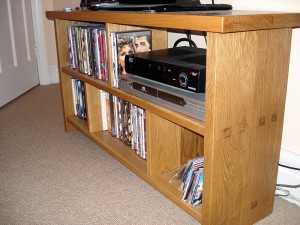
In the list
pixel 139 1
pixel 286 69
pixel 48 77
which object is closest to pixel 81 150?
pixel 139 1

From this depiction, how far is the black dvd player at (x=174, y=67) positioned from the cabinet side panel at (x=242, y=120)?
0.09 metres

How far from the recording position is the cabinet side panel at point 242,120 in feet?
2.50

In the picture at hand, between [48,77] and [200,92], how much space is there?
2225 mm

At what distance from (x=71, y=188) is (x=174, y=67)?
64cm

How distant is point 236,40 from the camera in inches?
29.5

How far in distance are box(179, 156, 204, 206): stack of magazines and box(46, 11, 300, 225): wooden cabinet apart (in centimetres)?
2

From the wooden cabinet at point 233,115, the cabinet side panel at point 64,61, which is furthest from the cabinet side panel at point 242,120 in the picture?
the cabinet side panel at point 64,61

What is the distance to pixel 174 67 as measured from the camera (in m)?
0.91

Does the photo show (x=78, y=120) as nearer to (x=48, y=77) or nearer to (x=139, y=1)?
(x=139, y=1)

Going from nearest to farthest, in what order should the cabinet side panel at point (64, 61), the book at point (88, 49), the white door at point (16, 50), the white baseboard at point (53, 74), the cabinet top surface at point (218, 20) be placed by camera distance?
1. the cabinet top surface at point (218, 20)
2. the book at point (88, 49)
3. the cabinet side panel at point (64, 61)
4. the white door at point (16, 50)
5. the white baseboard at point (53, 74)

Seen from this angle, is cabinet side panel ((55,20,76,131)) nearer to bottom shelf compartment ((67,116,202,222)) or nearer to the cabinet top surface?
bottom shelf compartment ((67,116,202,222))

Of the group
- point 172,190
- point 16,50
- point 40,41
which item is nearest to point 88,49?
point 172,190

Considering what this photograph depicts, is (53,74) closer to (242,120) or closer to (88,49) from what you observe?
(88,49)

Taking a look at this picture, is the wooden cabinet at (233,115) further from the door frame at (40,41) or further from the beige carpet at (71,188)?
the door frame at (40,41)
